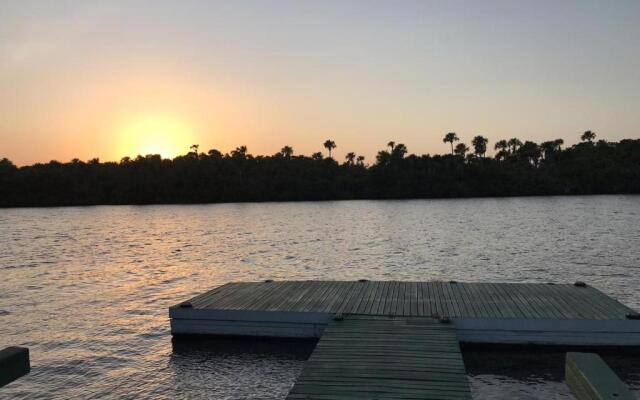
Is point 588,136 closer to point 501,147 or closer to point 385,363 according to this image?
point 501,147

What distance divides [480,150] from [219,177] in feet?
300

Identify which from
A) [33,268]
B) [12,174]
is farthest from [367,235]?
[12,174]

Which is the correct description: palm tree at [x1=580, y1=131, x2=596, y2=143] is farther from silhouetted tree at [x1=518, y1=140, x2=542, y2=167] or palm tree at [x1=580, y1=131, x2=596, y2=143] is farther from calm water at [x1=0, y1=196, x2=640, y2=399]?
calm water at [x1=0, y1=196, x2=640, y2=399]

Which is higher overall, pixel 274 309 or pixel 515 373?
pixel 274 309

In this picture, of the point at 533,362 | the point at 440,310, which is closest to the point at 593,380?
the point at 533,362

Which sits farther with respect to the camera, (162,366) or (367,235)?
(367,235)

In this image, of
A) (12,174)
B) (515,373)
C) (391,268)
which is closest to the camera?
(515,373)

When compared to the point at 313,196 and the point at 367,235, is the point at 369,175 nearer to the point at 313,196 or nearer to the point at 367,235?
the point at 313,196

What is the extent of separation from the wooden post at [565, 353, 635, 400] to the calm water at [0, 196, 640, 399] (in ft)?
20.0

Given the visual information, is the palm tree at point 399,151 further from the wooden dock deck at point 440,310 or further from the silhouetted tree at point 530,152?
the wooden dock deck at point 440,310

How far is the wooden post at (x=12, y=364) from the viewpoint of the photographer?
146 inches

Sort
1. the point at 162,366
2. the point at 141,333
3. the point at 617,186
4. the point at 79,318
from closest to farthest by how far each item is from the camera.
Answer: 1. the point at 162,366
2. the point at 141,333
3. the point at 79,318
4. the point at 617,186

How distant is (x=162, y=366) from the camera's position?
13.2 meters

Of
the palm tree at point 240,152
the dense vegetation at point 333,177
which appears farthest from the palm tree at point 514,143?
the palm tree at point 240,152
